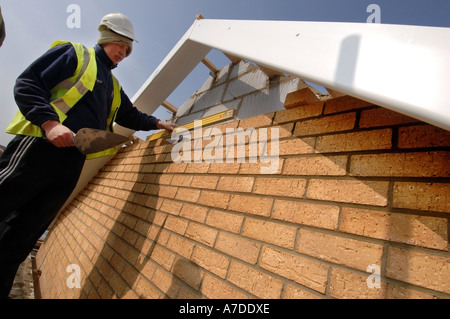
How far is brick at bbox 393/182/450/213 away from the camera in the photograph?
67cm

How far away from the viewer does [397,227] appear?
0.73m

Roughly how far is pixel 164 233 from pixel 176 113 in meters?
2.21

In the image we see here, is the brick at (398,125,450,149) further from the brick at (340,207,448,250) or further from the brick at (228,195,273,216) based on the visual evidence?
the brick at (228,195,273,216)

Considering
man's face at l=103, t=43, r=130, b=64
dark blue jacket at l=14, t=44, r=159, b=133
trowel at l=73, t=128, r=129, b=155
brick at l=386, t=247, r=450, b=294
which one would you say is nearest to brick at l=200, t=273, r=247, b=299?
brick at l=386, t=247, r=450, b=294

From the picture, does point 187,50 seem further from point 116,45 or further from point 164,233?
point 164,233

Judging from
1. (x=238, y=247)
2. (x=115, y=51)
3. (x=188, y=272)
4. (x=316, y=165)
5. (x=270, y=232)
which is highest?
(x=115, y=51)

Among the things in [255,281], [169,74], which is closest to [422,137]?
[255,281]

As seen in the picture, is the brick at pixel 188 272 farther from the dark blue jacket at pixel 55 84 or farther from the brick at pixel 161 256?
the dark blue jacket at pixel 55 84

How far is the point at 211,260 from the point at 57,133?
1.34 metres

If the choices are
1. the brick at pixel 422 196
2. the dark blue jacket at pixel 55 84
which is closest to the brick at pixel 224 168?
the brick at pixel 422 196

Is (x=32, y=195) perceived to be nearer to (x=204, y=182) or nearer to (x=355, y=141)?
(x=204, y=182)

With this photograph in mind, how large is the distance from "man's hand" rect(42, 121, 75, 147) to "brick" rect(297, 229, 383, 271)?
1.62 metres

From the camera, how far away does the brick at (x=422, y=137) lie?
0.74 meters
